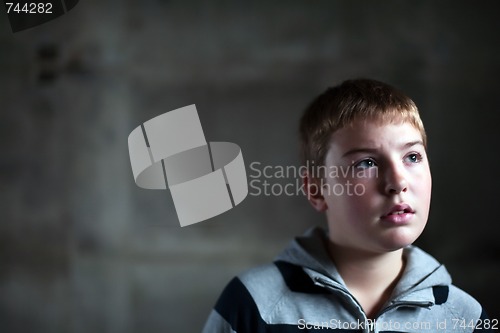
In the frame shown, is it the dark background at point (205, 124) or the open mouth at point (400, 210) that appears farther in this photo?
the dark background at point (205, 124)

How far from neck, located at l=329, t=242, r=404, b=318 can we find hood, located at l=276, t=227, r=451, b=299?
28mm

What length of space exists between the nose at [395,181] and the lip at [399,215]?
26mm

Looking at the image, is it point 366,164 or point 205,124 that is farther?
point 205,124

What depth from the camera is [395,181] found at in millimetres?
1042

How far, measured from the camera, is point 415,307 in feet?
3.64

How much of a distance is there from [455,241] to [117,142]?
2.58 feet

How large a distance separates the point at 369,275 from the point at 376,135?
258 mm

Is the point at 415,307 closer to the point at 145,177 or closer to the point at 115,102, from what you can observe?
the point at 145,177

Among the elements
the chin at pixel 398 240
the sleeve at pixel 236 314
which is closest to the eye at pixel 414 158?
the chin at pixel 398 240

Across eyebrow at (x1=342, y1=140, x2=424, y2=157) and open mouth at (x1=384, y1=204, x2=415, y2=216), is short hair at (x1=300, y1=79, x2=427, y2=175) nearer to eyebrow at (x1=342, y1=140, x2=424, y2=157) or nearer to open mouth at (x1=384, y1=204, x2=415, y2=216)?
eyebrow at (x1=342, y1=140, x2=424, y2=157)

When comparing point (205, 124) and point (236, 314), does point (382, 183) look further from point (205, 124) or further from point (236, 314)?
point (205, 124)

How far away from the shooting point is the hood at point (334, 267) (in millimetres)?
1108

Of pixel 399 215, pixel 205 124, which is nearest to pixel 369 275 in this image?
pixel 399 215

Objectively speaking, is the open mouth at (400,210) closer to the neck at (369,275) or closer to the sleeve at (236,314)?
the neck at (369,275)
